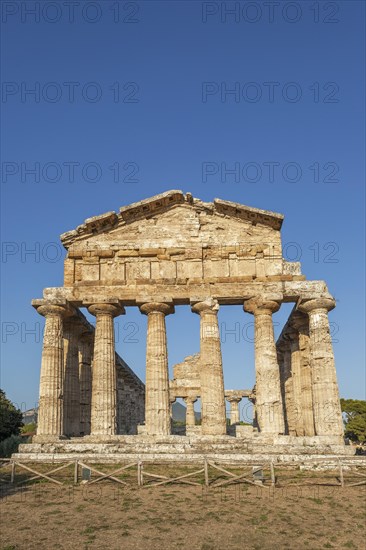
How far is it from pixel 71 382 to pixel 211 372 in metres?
8.38

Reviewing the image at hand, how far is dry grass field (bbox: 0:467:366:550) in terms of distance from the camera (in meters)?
13.8

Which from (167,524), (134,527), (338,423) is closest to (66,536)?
(134,527)

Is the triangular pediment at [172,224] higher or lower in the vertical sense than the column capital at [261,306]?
higher

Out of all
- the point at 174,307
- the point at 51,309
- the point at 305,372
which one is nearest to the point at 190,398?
the point at 305,372

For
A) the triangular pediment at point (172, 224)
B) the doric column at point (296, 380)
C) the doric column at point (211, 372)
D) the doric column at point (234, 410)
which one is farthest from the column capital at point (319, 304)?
the doric column at point (234, 410)

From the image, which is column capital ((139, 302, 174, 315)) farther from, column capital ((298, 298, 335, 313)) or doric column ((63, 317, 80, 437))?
column capital ((298, 298, 335, 313))

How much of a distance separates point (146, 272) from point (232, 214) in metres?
5.62

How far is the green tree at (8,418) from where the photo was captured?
1572 inches

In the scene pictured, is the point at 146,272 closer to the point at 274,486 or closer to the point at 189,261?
the point at 189,261

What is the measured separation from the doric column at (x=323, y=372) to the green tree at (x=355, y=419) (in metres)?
22.4

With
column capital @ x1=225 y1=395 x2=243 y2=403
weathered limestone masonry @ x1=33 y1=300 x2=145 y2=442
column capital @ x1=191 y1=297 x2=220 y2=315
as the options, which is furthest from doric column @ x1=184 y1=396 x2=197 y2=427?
column capital @ x1=191 y1=297 x2=220 y2=315

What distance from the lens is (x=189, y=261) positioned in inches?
1135

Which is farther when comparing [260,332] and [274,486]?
[260,332]

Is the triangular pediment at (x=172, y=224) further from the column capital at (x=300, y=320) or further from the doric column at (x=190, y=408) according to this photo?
the doric column at (x=190, y=408)
